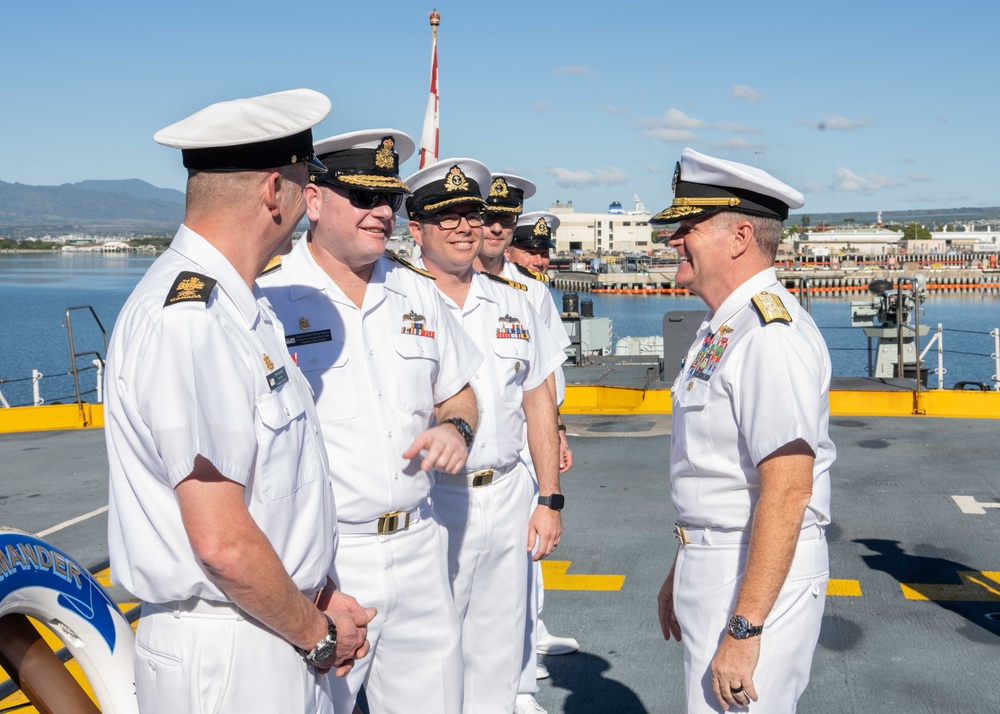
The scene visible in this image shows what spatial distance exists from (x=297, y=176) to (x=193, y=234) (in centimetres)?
26

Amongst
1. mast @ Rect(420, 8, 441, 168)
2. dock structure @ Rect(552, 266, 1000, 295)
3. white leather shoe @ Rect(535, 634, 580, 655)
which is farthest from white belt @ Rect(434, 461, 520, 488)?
dock structure @ Rect(552, 266, 1000, 295)

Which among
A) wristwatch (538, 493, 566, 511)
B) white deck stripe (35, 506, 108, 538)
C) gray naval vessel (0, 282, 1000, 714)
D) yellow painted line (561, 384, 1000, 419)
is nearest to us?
wristwatch (538, 493, 566, 511)

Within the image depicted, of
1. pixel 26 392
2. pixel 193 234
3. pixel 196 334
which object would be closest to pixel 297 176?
pixel 193 234

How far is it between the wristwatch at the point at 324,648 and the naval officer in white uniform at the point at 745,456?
912mm

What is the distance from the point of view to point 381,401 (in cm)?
282

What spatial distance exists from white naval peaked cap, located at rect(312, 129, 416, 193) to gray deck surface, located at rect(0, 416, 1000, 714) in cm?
226

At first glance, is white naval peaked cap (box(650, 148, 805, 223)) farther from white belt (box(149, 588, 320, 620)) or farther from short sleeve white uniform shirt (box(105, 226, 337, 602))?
white belt (box(149, 588, 320, 620))

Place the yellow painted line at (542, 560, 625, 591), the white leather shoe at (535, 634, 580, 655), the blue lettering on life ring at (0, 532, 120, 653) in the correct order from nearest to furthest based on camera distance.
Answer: the blue lettering on life ring at (0, 532, 120, 653)
the white leather shoe at (535, 634, 580, 655)
the yellow painted line at (542, 560, 625, 591)

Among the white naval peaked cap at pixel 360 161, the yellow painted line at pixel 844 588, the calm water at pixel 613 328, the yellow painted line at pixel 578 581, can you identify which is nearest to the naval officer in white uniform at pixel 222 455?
the white naval peaked cap at pixel 360 161

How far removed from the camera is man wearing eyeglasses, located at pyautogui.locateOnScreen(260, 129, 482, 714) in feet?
8.93

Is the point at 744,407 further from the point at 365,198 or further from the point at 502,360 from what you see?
the point at 502,360

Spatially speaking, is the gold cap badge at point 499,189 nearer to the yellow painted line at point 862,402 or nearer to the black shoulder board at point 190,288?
the black shoulder board at point 190,288

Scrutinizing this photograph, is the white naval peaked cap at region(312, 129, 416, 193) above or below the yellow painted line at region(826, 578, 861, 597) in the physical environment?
above

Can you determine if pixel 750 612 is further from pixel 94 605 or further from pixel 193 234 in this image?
pixel 94 605
